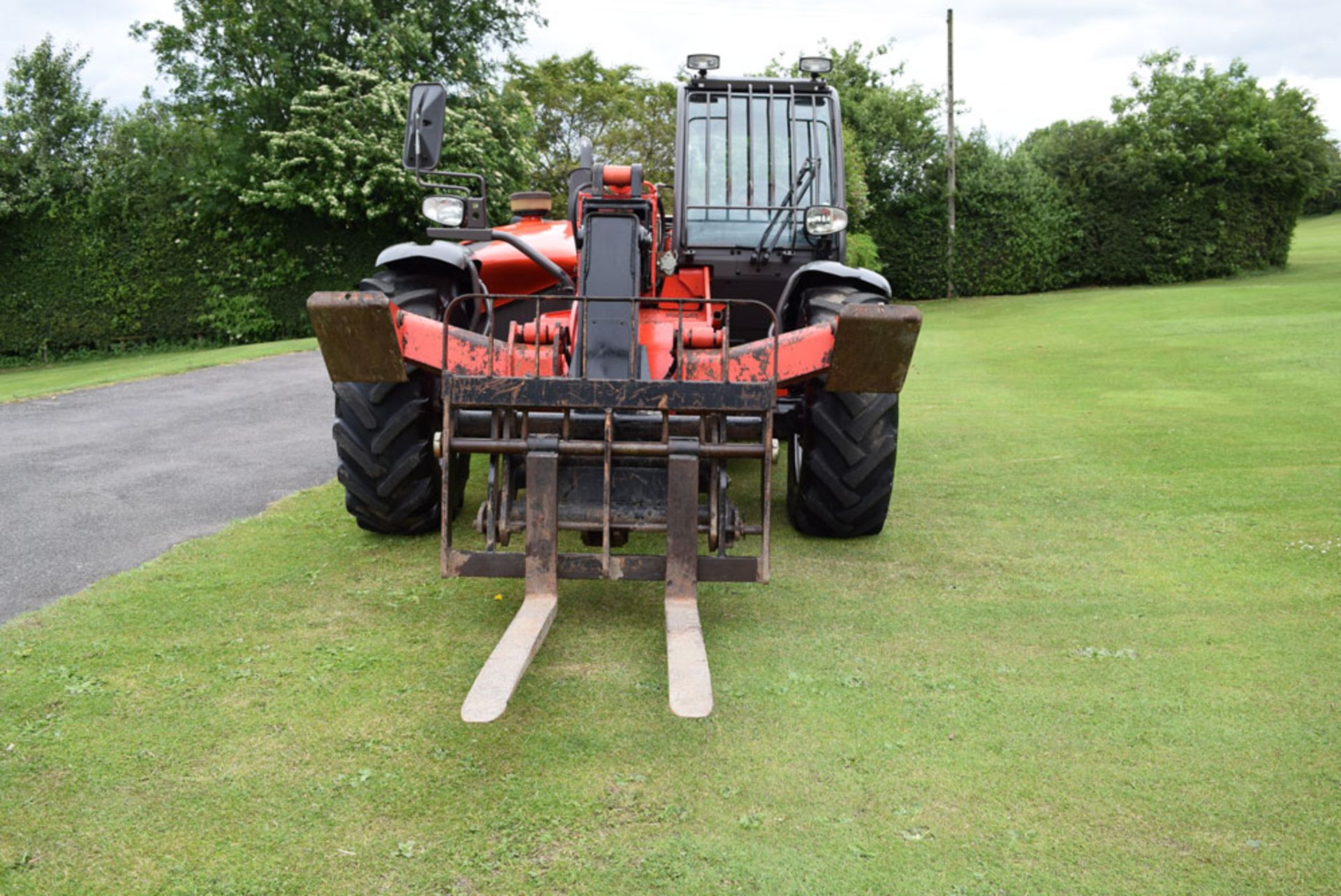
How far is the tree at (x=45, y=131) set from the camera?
24.2m

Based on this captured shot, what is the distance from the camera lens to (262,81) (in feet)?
86.1

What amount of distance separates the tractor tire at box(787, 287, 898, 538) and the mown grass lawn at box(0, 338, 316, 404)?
10927mm

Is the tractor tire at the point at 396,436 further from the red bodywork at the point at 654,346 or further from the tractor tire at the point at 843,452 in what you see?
the tractor tire at the point at 843,452

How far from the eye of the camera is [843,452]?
572 cm

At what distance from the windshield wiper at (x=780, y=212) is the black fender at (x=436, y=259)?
5.40 ft

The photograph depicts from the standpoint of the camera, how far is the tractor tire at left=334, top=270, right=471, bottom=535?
5.62 m

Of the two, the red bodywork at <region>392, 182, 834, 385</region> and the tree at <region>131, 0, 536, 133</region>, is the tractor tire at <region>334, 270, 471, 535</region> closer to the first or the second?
the red bodywork at <region>392, 182, 834, 385</region>

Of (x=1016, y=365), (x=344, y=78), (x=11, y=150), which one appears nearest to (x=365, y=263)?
(x=344, y=78)

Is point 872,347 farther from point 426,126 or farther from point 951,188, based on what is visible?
point 951,188

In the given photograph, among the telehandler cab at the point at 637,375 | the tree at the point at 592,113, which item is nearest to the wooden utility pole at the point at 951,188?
the tree at the point at 592,113

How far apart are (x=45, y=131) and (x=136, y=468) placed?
21.4 meters

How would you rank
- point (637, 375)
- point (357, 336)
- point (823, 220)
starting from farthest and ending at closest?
point (823, 220), point (357, 336), point (637, 375)

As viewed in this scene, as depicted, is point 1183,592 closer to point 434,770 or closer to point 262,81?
point 434,770

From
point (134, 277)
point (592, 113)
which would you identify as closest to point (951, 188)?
point (592, 113)
